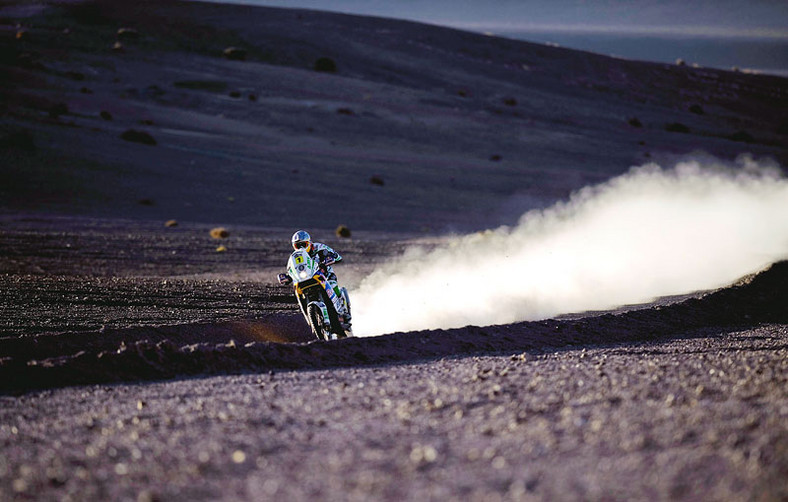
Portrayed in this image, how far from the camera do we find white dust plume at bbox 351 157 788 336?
1783cm

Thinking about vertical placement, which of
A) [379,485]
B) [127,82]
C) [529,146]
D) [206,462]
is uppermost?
[127,82]

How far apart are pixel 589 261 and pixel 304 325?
32.5 ft

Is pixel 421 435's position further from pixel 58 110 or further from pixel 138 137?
pixel 58 110

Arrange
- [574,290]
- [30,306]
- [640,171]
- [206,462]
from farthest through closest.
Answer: [640,171], [574,290], [30,306], [206,462]

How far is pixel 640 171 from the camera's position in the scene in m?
50.2

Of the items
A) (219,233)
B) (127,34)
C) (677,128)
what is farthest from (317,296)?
(127,34)

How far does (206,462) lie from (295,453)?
0.68m

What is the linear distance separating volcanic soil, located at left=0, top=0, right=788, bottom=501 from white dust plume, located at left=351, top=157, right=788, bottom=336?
203 centimetres

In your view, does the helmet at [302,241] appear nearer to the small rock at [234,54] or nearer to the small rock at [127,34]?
the small rock at [234,54]

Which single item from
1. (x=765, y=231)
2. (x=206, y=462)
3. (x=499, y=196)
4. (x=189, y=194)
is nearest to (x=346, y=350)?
(x=206, y=462)

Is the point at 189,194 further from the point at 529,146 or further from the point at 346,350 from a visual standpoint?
the point at 346,350

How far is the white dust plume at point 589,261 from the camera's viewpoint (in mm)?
17828

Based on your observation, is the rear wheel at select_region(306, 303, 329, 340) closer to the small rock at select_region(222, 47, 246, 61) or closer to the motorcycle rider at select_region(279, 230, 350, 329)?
the motorcycle rider at select_region(279, 230, 350, 329)

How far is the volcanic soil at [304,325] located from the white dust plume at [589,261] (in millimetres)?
2035
